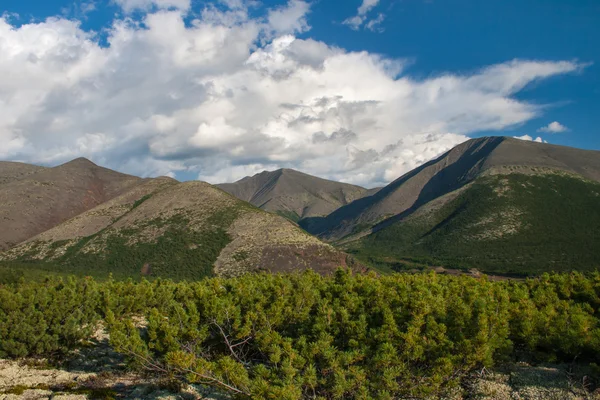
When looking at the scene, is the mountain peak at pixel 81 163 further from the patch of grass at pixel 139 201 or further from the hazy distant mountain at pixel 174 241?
the patch of grass at pixel 139 201

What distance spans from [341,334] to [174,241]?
98460 mm

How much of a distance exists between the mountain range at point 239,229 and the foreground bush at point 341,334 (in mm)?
65602

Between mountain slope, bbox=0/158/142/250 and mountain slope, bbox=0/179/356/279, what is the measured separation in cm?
1362

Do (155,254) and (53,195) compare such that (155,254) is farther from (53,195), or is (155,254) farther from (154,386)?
(154,386)

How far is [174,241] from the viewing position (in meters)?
108

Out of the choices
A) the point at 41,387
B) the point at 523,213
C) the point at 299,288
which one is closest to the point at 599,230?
the point at 523,213

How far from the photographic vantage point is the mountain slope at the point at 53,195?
415 ft

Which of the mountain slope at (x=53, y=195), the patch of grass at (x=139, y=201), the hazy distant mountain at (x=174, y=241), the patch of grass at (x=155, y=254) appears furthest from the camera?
the patch of grass at (x=139, y=201)

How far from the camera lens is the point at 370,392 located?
12977 mm

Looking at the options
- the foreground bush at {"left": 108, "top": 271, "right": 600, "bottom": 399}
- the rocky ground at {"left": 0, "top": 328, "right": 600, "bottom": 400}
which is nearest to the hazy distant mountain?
the rocky ground at {"left": 0, "top": 328, "right": 600, "bottom": 400}

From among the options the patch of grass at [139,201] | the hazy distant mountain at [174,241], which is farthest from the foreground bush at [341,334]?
the patch of grass at [139,201]

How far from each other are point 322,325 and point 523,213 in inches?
6370

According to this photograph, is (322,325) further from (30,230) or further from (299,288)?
(30,230)

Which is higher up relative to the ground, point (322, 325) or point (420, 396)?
point (322, 325)
